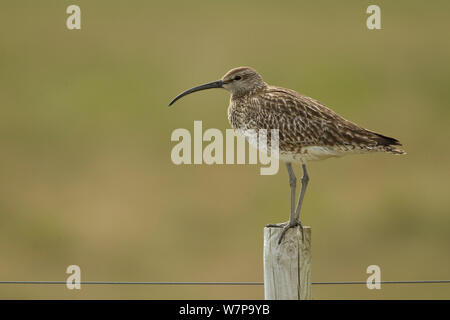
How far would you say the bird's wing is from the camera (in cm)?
981

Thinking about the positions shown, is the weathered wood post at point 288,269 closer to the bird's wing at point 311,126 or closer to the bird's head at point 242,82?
the bird's wing at point 311,126

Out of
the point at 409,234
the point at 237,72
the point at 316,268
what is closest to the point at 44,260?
the point at 316,268

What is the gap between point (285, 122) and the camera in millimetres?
9953

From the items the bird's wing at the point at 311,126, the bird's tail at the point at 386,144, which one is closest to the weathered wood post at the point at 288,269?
the bird's wing at the point at 311,126

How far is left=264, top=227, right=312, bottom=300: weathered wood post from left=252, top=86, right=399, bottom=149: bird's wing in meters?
1.94

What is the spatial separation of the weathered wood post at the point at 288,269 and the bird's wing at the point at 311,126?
1943 millimetres

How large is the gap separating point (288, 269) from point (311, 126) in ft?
7.65

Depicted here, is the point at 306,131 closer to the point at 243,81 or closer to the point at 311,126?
the point at 311,126

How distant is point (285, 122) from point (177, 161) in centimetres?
2077

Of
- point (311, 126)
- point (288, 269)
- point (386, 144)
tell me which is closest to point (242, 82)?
point (311, 126)

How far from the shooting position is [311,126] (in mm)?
9875

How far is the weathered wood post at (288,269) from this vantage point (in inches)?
317

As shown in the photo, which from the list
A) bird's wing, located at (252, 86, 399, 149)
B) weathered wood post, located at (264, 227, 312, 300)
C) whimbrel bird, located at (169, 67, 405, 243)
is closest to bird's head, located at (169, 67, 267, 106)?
whimbrel bird, located at (169, 67, 405, 243)

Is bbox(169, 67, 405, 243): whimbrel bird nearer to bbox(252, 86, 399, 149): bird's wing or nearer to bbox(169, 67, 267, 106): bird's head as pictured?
bbox(252, 86, 399, 149): bird's wing
